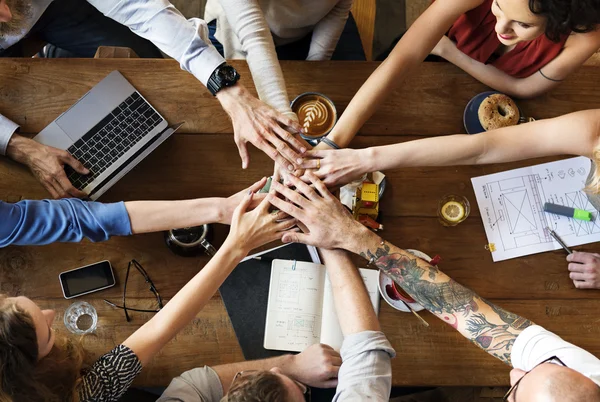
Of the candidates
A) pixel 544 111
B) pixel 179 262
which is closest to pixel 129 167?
pixel 179 262

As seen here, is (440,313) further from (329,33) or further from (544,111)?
(329,33)

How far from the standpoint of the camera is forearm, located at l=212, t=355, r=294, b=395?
51.2 inches

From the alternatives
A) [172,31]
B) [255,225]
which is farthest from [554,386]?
[172,31]

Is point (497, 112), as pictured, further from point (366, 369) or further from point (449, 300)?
point (366, 369)

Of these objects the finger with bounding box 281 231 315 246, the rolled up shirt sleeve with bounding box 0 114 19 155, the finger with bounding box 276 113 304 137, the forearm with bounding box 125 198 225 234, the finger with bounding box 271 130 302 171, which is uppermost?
the rolled up shirt sleeve with bounding box 0 114 19 155

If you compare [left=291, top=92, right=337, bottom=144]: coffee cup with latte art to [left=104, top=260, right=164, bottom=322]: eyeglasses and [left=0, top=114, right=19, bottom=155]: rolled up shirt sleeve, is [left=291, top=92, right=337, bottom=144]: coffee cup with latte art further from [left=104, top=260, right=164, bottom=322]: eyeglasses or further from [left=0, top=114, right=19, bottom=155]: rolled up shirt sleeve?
[left=0, top=114, right=19, bottom=155]: rolled up shirt sleeve

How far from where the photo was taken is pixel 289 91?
1544 mm

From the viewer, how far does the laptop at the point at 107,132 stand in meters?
1.44

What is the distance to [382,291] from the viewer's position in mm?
1399

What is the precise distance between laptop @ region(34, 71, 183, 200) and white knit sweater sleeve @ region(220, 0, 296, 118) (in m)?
0.30

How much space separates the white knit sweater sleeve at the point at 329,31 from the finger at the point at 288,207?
67cm

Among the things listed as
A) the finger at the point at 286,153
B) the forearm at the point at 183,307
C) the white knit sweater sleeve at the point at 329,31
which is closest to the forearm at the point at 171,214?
the forearm at the point at 183,307

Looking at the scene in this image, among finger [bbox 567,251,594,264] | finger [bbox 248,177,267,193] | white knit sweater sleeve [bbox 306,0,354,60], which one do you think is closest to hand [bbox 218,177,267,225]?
finger [bbox 248,177,267,193]

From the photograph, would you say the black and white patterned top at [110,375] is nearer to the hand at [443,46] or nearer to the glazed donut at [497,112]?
the glazed donut at [497,112]
